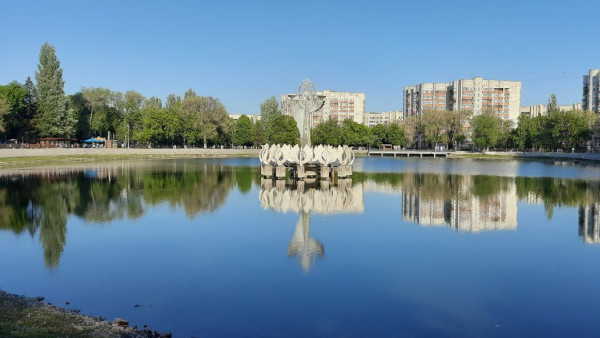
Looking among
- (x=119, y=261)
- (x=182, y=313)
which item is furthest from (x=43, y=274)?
(x=182, y=313)

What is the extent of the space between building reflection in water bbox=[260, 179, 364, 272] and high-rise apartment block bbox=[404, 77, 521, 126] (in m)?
108

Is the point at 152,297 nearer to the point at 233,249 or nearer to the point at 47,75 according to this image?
the point at 233,249

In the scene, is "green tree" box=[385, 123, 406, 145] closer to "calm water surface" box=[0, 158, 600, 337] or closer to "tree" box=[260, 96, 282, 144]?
"tree" box=[260, 96, 282, 144]

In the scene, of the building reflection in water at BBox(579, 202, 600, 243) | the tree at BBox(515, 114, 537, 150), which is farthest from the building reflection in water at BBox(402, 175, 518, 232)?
the tree at BBox(515, 114, 537, 150)

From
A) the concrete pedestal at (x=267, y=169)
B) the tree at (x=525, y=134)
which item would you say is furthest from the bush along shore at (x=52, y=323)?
the tree at (x=525, y=134)

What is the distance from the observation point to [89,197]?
3195cm

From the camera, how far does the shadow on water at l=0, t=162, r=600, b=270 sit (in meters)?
22.2

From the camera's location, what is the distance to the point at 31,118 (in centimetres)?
8300

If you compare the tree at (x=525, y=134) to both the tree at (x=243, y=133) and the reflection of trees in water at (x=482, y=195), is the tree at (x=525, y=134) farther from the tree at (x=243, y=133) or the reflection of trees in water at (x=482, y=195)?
the reflection of trees in water at (x=482, y=195)

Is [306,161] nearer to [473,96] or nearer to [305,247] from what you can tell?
[305,247]

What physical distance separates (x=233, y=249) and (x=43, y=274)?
6.17 m

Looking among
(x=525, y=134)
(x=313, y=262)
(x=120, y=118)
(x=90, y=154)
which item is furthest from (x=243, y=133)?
(x=313, y=262)

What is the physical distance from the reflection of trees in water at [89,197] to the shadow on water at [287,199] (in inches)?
1.3

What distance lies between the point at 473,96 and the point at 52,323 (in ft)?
486
